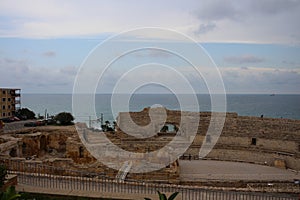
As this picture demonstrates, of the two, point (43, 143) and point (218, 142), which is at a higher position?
point (218, 142)

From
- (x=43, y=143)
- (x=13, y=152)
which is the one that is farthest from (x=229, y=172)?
(x=43, y=143)

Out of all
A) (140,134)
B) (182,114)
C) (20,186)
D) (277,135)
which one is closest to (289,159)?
(277,135)

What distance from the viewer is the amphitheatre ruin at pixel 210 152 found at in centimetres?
1573

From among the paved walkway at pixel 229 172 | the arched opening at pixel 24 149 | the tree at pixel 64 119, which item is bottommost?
the paved walkway at pixel 229 172

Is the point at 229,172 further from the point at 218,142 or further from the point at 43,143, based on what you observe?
the point at 43,143

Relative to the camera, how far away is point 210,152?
22.4 m

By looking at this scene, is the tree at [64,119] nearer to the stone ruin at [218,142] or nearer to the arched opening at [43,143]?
the stone ruin at [218,142]

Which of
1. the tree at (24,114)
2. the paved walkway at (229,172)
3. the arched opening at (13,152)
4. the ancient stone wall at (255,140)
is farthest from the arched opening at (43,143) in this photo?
the tree at (24,114)

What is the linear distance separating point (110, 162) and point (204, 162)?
755 cm

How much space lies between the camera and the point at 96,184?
36.3 ft

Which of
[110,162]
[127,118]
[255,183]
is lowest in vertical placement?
[255,183]

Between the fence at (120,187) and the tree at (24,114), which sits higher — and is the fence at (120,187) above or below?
below

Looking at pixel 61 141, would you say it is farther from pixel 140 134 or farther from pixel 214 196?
pixel 214 196

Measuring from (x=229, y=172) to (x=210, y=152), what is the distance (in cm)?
429
